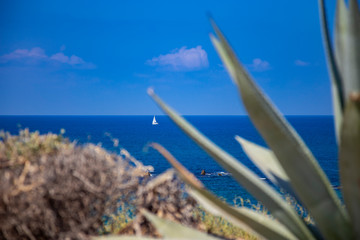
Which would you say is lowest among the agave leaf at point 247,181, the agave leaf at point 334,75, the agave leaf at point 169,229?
the agave leaf at point 169,229

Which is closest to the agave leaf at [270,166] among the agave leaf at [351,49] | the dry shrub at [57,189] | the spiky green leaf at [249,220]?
the spiky green leaf at [249,220]

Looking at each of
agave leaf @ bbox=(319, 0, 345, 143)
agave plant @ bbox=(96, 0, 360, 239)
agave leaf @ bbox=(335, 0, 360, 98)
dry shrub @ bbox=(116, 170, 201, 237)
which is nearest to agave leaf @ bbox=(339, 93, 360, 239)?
agave plant @ bbox=(96, 0, 360, 239)

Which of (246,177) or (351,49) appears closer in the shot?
(351,49)

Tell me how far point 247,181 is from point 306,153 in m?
0.38

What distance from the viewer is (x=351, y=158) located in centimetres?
173

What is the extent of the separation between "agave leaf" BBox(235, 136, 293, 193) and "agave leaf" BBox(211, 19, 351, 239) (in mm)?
540

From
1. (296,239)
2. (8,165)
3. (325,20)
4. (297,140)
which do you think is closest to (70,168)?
(8,165)

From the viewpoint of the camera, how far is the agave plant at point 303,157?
1.76 meters

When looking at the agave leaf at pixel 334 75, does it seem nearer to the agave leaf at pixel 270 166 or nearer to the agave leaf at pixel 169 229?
the agave leaf at pixel 270 166

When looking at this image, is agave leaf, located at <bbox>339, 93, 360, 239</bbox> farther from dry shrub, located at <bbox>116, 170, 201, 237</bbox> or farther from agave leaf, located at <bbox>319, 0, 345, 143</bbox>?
dry shrub, located at <bbox>116, 170, 201, 237</bbox>

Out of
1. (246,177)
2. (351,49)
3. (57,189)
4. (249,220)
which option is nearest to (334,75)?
(351,49)

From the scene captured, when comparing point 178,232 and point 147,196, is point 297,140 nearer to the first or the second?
point 178,232

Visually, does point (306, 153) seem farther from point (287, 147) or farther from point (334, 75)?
point (334, 75)

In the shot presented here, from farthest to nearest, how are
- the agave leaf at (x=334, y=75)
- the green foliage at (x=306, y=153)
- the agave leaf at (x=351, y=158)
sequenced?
the agave leaf at (x=334, y=75)
the green foliage at (x=306, y=153)
the agave leaf at (x=351, y=158)
